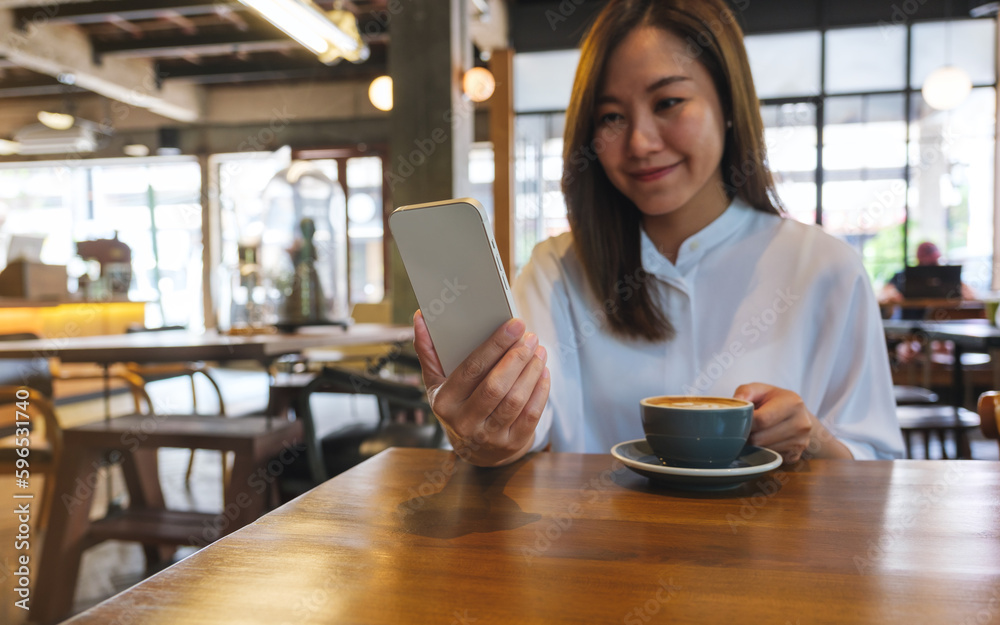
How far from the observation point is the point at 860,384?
3.46ft

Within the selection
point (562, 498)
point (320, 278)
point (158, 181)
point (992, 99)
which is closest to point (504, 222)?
point (320, 278)

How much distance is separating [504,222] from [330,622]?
470 centimetres

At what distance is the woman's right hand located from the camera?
632 mm

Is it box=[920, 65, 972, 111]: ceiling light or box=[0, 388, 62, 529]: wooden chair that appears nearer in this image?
box=[0, 388, 62, 529]: wooden chair

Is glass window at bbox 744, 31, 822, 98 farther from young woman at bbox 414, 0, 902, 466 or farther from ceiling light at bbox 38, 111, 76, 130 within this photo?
ceiling light at bbox 38, 111, 76, 130

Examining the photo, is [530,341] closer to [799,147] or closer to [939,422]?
[939,422]

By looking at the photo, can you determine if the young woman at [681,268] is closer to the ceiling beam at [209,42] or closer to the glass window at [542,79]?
the glass window at [542,79]

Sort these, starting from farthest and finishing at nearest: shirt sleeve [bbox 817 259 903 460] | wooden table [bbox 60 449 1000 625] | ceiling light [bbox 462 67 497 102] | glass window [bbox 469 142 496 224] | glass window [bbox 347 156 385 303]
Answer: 1. glass window [bbox 347 156 385 303]
2. glass window [bbox 469 142 496 224]
3. ceiling light [bbox 462 67 497 102]
4. shirt sleeve [bbox 817 259 903 460]
5. wooden table [bbox 60 449 1000 625]

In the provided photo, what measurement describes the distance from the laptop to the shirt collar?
15.5ft

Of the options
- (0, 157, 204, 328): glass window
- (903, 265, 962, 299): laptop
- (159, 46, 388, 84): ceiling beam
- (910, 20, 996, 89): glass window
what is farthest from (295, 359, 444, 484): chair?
(0, 157, 204, 328): glass window

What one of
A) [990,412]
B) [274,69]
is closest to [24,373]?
[990,412]

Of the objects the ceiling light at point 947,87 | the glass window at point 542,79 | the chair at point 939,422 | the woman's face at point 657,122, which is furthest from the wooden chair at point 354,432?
the glass window at point 542,79

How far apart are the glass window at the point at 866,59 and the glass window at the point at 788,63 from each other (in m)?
0.14

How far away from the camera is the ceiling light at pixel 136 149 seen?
31.6 ft
